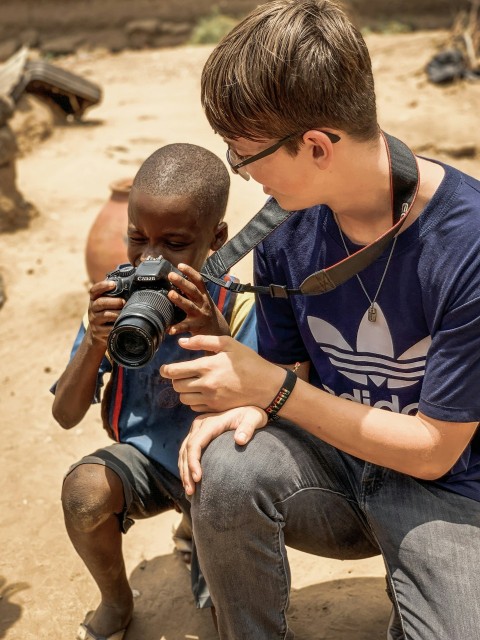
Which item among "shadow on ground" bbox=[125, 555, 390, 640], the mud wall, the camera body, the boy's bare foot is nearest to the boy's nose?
the camera body

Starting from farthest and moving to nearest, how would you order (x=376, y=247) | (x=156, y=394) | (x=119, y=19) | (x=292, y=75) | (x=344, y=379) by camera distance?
(x=119, y=19) → (x=156, y=394) → (x=344, y=379) → (x=376, y=247) → (x=292, y=75)

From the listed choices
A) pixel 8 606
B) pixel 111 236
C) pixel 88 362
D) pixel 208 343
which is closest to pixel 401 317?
pixel 208 343

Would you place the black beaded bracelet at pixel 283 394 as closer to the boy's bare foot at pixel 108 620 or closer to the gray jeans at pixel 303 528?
the gray jeans at pixel 303 528

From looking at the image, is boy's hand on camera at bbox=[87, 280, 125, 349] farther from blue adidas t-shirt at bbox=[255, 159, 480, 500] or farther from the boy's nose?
blue adidas t-shirt at bbox=[255, 159, 480, 500]

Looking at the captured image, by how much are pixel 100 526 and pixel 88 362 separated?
17.4 inches

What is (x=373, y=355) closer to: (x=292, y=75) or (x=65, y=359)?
(x=292, y=75)

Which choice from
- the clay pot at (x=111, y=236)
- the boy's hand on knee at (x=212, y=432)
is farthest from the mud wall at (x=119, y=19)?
the boy's hand on knee at (x=212, y=432)

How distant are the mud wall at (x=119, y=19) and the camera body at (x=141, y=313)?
40.7 feet

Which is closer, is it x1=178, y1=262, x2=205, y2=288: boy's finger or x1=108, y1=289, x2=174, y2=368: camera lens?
x1=108, y1=289, x2=174, y2=368: camera lens

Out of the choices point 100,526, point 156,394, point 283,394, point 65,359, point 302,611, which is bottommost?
point 65,359

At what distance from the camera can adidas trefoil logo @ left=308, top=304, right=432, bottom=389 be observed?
1947 mm

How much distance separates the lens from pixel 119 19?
46.3 feet

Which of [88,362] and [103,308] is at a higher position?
[103,308]

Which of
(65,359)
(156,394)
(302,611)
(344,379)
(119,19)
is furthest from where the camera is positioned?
(119,19)
